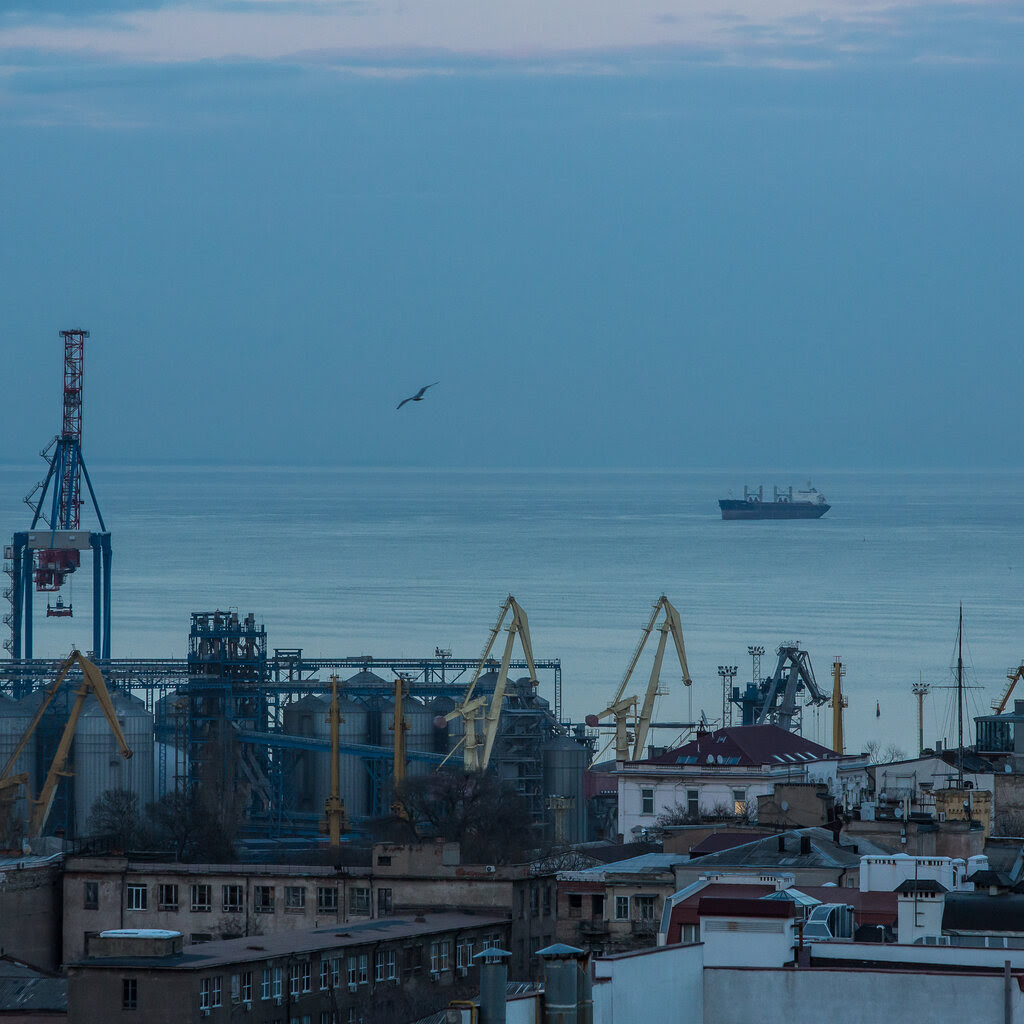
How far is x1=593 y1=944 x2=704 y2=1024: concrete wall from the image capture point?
60.7 ft

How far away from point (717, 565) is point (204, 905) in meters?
155

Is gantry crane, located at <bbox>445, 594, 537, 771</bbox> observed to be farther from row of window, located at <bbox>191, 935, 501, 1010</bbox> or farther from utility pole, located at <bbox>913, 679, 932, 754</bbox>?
row of window, located at <bbox>191, 935, 501, 1010</bbox>

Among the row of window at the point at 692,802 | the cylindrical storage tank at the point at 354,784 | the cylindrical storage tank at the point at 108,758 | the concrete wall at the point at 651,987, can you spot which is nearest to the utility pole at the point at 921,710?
the row of window at the point at 692,802

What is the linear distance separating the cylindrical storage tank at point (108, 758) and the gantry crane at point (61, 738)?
Result: 27 cm

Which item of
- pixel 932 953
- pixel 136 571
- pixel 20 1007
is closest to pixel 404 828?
pixel 20 1007

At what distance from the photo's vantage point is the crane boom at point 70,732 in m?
64.6

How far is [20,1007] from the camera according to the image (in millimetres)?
32469

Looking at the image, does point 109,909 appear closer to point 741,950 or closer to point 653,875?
point 653,875

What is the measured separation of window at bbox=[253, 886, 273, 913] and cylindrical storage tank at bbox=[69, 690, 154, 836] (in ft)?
Result: 78.9

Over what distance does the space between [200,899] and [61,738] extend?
84.0 feet

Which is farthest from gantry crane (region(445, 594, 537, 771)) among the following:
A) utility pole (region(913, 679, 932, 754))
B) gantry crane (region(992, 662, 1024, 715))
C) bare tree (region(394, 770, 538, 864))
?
gantry crane (region(992, 662, 1024, 715))

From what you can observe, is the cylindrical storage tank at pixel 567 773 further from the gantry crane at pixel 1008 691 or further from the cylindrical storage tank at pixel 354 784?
the gantry crane at pixel 1008 691

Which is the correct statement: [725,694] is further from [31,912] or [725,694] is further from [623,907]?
[623,907]

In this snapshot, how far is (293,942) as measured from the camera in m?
34.9
